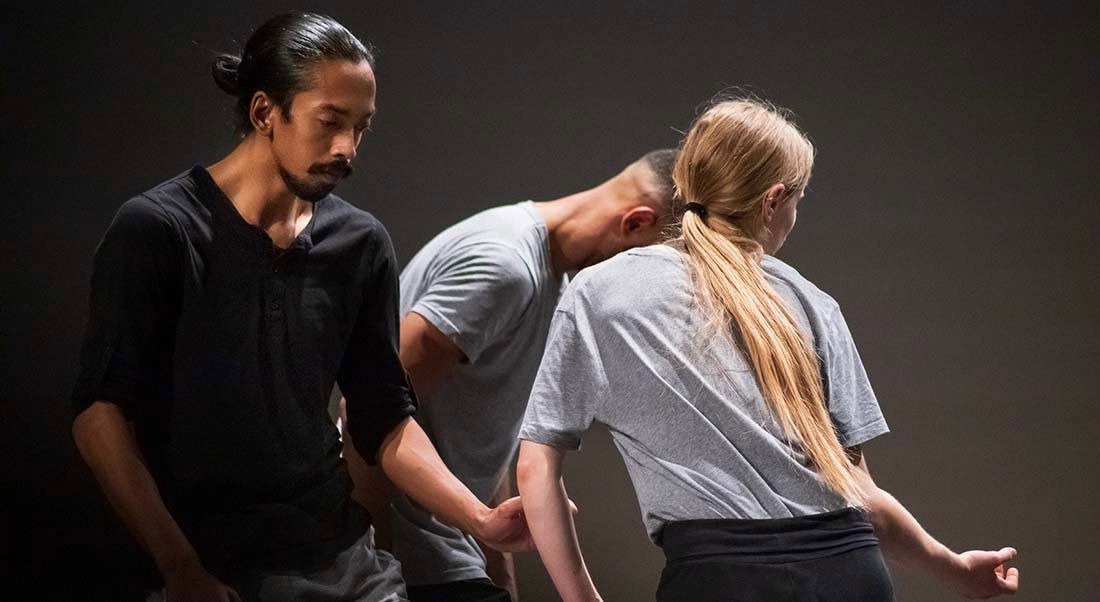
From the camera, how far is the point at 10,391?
2.67 m

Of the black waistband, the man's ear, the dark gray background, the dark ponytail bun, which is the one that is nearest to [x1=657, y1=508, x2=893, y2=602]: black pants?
the black waistband

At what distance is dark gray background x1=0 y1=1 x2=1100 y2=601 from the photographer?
3078mm

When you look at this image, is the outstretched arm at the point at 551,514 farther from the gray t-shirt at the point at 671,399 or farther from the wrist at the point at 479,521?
the wrist at the point at 479,521

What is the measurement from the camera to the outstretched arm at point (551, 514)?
1776mm

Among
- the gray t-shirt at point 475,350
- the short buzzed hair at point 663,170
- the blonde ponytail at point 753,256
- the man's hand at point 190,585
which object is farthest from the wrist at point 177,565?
the short buzzed hair at point 663,170

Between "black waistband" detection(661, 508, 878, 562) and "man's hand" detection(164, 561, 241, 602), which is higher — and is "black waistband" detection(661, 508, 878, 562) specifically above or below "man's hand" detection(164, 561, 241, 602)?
above

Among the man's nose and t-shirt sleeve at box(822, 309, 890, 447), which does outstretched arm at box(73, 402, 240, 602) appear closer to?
the man's nose

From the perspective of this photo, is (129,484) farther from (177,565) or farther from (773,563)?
(773,563)

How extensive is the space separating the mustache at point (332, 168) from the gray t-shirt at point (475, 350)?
1.62 feet

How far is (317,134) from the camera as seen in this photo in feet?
6.09

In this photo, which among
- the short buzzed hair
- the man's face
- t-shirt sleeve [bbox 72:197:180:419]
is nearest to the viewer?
t-shirt sleeve [bbox 72:197:180:419]

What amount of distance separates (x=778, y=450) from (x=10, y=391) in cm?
175

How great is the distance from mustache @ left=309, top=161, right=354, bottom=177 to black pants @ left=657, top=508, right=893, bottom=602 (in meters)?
0.71

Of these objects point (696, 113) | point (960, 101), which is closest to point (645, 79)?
point (696, 113)
